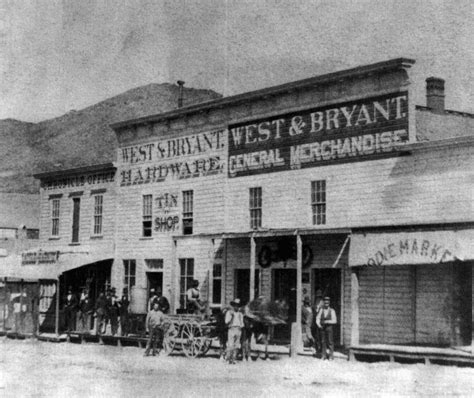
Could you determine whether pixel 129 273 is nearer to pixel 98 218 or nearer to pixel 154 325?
pixel 98 218

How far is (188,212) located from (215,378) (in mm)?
12120

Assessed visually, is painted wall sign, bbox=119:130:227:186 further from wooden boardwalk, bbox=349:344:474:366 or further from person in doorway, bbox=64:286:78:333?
wooden boardwalk, bbox=349:344:474:366

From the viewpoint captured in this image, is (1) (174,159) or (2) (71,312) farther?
(2) (71,312)

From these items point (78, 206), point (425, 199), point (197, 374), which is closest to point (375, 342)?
point (425, 199)

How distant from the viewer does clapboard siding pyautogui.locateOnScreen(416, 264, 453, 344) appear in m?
20.5

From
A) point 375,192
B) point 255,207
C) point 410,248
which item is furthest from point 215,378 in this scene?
point 255,207

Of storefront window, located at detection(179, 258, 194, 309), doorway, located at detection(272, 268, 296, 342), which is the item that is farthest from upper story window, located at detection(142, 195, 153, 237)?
doorway, located at detection(272, 268, 296, 342)

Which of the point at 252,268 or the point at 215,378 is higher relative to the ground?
the point at 252,268

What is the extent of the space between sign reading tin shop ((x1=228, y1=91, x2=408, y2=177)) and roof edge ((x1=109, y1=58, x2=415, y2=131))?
77cm

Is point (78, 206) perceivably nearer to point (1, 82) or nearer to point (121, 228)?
point (121, 228)

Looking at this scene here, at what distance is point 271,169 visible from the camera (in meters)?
25.8

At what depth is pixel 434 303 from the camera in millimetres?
20828

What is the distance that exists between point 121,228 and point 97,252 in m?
1.52

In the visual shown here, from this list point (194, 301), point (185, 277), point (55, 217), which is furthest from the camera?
point (55, 217)
